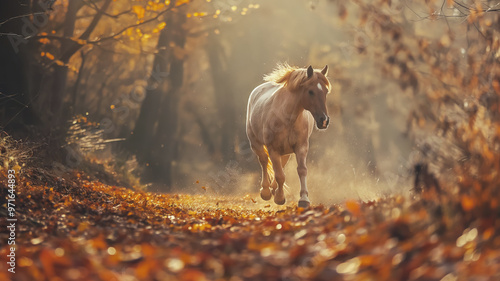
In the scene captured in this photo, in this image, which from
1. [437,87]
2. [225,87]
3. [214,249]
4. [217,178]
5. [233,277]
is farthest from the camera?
[225,87]

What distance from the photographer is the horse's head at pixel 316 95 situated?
909 cm

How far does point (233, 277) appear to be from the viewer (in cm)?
347

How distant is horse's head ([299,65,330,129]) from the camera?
9086 millimetres

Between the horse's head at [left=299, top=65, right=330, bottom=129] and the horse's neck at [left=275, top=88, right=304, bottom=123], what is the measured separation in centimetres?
19

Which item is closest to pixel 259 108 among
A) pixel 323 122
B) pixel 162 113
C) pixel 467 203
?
pixel 323 122

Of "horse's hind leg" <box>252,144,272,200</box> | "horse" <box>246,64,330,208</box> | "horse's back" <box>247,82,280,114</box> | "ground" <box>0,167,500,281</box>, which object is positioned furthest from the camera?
"horse's hind leg" <box>252,144,272,200</box>

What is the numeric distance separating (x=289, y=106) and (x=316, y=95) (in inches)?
26.8

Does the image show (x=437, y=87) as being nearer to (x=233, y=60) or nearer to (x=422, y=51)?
(x=422, y=51)

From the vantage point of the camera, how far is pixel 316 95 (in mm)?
9188

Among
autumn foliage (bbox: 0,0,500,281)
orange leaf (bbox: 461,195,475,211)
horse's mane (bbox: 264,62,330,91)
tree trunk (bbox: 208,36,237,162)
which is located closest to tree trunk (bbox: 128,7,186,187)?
tree trunk (bbox: 208,36,237,162)

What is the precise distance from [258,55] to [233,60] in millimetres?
1532

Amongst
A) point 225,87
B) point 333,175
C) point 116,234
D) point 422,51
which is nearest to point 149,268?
point 116,234

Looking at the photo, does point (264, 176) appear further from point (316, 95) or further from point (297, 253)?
point (297, 253)

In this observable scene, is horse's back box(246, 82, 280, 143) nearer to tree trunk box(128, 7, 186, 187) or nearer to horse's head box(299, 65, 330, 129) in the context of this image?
horse's head box(299, 65, 330, 129)
